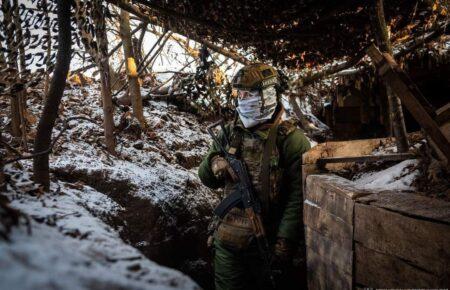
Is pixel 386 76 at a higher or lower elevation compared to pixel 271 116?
higher

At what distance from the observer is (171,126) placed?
6195 mm

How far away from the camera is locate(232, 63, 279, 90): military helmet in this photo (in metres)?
3.36

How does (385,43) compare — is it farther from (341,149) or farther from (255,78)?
(255,78)

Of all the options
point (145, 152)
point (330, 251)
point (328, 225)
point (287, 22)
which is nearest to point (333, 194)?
point (328, 225)

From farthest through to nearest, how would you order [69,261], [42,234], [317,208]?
[317,208]
[42,234]
[69,261]

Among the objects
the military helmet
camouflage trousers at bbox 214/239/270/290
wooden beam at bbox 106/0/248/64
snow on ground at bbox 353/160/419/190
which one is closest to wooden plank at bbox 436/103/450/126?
snow on ground at bbox 353/160/419/190

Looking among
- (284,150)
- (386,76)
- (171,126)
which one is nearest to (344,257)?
(284,150)

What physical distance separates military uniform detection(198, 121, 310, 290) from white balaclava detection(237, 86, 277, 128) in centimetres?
9

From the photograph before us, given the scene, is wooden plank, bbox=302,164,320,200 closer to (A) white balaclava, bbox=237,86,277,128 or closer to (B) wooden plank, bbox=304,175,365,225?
(B) wooden plank, bbox=304,175,365,225

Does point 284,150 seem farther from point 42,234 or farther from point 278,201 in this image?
point 42,234

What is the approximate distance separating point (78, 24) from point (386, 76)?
2424mm

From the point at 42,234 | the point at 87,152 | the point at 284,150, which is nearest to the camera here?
the point at 42,234

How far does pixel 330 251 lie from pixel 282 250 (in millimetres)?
Result: 432

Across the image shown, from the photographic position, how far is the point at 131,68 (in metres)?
5.59
